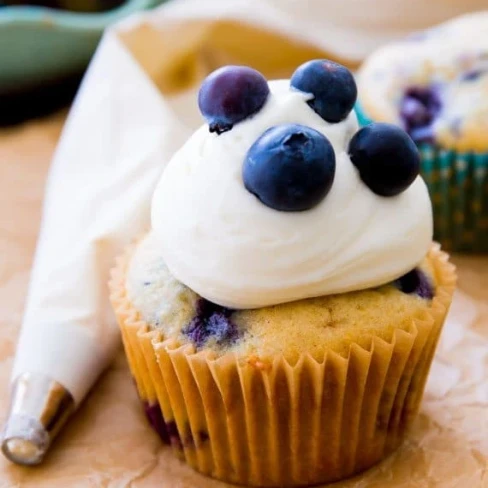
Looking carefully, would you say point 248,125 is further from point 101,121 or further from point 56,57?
point 56,57

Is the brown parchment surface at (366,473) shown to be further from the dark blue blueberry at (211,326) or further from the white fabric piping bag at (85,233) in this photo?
the dark blue blueberry at (211,326)

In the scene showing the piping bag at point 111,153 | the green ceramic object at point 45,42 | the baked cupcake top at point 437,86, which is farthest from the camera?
the green ceramic object at point 45,42

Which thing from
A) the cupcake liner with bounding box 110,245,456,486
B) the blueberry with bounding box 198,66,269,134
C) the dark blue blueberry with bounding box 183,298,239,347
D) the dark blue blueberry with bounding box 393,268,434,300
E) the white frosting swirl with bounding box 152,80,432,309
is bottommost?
the cupcake liner with bounding box 110,245,456,486

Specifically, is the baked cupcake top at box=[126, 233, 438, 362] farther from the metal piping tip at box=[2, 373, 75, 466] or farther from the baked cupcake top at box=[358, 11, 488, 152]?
the baked cupcake top at box=[358, 11, 488, 152]

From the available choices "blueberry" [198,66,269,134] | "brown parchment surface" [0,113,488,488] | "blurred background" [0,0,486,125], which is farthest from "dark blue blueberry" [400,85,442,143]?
"blueberry" [198,66,269,134]

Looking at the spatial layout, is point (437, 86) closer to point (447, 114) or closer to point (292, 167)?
point (447, 114)

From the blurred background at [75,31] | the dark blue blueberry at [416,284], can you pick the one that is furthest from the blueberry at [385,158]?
the blurred background at [75,31]
